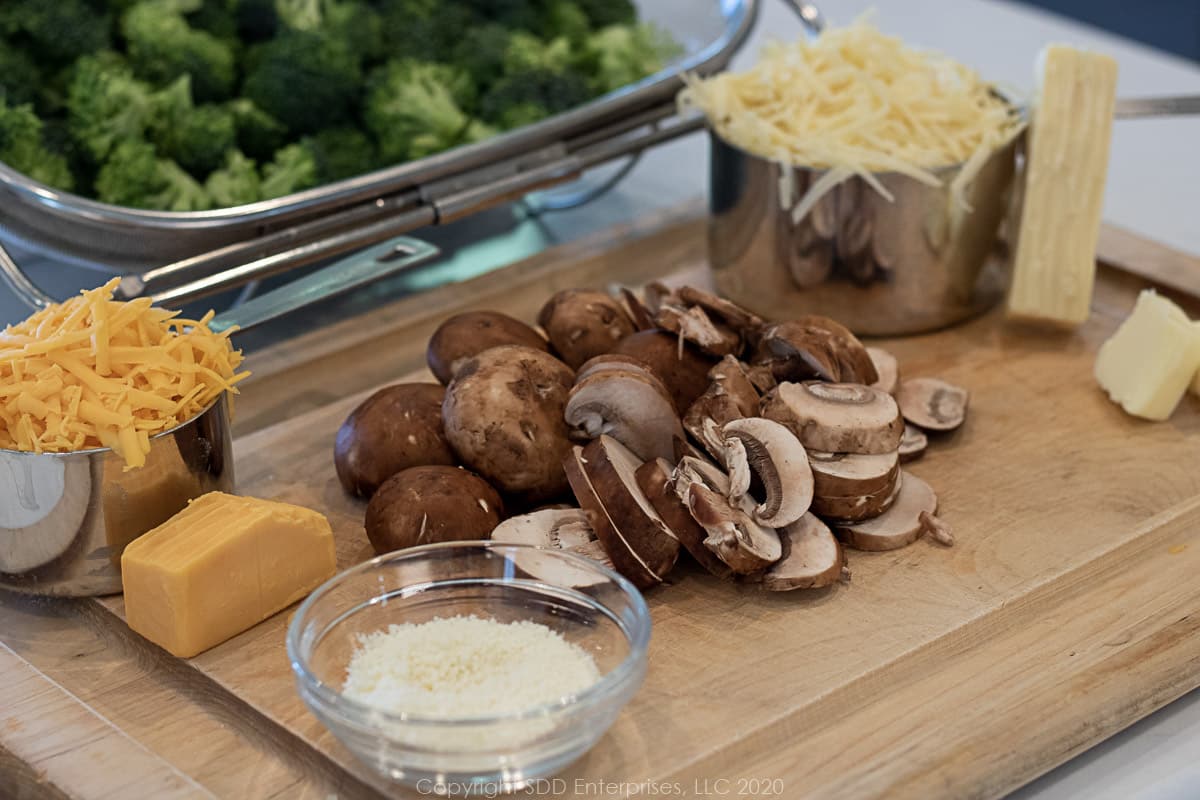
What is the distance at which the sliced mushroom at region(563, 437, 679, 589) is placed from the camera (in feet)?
5.00

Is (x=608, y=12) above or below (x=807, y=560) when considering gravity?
above

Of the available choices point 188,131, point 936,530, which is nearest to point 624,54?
point 188,131

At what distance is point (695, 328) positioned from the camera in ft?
5.82

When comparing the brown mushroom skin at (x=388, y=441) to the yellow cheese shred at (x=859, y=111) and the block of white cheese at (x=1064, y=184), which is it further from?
the block of white cheese at (x=1064, y=184)

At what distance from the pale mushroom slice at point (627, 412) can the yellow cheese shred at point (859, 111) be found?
57 cm

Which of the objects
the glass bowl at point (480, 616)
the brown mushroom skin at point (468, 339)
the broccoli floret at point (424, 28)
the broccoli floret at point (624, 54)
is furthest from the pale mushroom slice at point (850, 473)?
the broccoli floret at point (424, 28)

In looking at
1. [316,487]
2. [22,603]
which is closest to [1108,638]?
[316,487]

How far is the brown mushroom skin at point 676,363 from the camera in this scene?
176 centimetres

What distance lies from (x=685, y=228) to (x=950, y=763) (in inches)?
53.3

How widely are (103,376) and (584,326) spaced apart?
2.08 feet

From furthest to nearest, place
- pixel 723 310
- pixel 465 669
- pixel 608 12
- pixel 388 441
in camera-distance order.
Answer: pixel 608 12, pixel 723 310, pixel 388 441, pixel 465 669

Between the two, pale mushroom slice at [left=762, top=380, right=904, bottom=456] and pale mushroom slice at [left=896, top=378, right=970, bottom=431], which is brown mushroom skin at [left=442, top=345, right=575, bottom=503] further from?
pale mushroom slice at [left=896, top=378, right=970, bottom=431]

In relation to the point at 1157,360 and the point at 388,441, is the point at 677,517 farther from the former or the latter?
the point at 1157,360

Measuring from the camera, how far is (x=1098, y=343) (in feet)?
7.03
